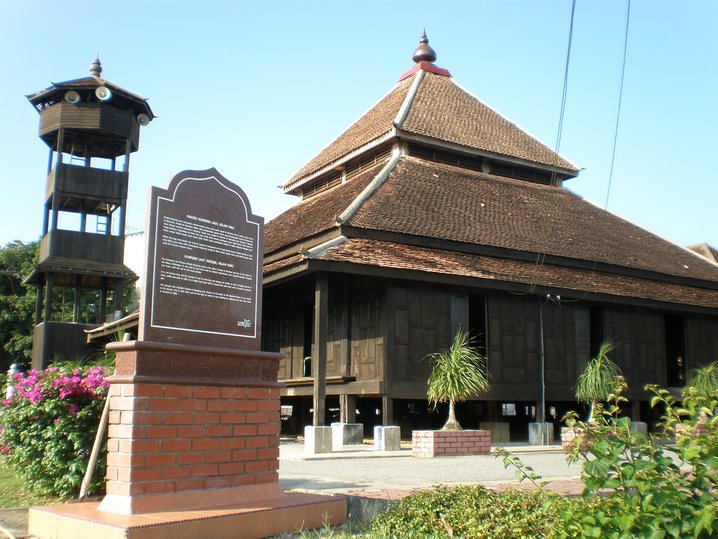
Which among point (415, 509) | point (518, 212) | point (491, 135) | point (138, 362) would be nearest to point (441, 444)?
point (415, 509)

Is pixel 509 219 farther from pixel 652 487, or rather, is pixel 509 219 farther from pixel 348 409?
pixel 652 487

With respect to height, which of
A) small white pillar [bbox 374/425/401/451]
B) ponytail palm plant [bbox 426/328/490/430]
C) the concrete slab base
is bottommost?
small white pillar [bbox 374/425/401/451]

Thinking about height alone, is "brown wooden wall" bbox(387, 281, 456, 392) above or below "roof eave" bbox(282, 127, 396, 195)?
below

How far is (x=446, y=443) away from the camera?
13.2 metres

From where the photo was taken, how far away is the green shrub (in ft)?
25.8

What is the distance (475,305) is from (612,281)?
491 cm

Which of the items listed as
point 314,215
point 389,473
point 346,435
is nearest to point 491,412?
point 346,435

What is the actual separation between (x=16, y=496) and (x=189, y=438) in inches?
160

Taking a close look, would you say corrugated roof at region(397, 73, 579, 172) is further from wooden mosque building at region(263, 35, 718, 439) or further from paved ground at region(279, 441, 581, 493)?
paved ground at region(279, 441, 581, 493)

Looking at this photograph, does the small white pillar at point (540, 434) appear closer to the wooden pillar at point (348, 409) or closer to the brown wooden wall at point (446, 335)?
the brown wooden wall at point (446, 335)

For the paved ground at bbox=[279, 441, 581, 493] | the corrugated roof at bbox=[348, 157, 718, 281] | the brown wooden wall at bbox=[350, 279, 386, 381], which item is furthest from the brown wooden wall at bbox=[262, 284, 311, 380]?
the paved ground at bbox=[279, 441, 581, 493]

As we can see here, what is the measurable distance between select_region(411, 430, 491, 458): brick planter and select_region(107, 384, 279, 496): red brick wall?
7.23 metres

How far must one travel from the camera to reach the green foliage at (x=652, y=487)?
3938 mm

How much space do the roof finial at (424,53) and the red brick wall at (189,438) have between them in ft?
75.6
